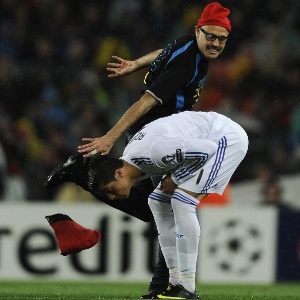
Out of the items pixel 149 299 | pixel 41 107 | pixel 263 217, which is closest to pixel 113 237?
pixel 263 217

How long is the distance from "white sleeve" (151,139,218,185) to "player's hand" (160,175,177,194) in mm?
78

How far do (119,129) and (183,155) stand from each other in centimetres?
44

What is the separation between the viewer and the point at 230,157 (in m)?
6.61

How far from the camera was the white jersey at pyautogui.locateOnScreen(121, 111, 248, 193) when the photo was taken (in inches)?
247

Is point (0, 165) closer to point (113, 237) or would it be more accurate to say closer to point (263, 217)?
point (113, 237)

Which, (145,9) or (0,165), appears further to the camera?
(145,9)

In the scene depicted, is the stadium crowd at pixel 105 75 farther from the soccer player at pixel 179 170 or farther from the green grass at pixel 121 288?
the soccer player at pixel 179 170

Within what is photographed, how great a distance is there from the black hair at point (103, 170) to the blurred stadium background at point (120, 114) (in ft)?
13.4

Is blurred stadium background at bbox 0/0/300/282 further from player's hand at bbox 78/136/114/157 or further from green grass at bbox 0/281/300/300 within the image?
player's hand at bbox 78/136/114/157

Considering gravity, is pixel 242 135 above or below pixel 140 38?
below

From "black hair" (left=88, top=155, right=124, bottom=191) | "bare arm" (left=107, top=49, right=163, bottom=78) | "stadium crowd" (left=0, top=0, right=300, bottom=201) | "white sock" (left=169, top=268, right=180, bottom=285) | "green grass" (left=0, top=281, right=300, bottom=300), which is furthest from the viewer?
"stadium crowd" (left=0, top=0, right=300, bottom=201)

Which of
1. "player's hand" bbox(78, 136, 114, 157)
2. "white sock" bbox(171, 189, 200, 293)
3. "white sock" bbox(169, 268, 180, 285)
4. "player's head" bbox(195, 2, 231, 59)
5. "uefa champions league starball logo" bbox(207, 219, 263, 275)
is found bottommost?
"uefa champions league starball logo" bbox(207, 219, 263, 275)

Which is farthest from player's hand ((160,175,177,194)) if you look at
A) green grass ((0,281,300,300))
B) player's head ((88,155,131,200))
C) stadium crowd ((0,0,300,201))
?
stadium crowd ((0,0,300,201))

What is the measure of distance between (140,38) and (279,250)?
4014 millimetres
